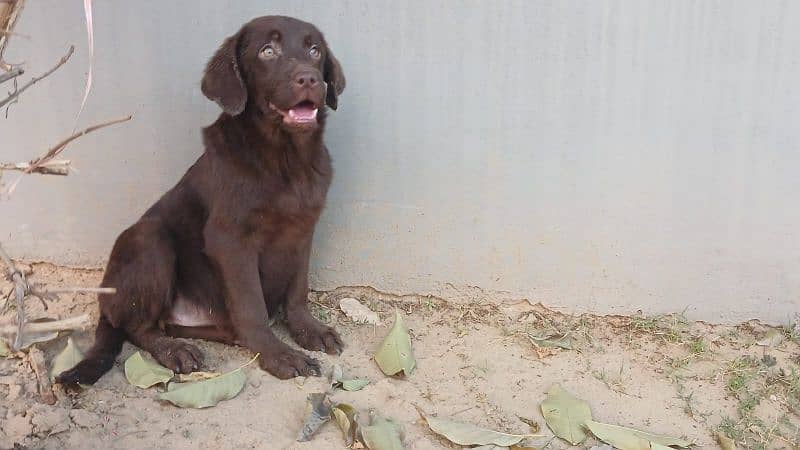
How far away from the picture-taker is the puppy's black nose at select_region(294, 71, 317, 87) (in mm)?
2734

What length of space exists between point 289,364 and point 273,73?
1.05 meters

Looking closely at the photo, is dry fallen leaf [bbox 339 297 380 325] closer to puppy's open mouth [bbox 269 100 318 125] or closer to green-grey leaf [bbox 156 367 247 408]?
green-grey leaf [bbox 156 367 247 408]

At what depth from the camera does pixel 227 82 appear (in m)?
2.88

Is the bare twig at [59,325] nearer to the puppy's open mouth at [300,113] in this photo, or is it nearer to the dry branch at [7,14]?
the dry branch at [7,14]

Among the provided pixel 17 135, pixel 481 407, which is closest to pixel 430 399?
pixel 481 407

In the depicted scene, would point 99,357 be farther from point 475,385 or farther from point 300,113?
point 475,385

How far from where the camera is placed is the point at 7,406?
2625mm

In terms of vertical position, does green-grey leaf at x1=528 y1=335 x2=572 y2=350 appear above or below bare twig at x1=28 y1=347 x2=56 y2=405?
below

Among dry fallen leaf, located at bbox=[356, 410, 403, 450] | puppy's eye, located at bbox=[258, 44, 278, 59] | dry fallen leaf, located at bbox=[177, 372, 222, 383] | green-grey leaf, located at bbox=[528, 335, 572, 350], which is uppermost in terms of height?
puppy's eye, located at bbox=[258, 44, 278, 59]

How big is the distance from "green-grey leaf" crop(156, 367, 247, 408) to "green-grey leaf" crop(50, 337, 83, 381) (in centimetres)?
41

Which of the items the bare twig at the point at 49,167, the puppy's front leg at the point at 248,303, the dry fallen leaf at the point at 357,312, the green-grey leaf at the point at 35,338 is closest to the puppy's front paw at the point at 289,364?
the puppy's front leg at the point at 248,303

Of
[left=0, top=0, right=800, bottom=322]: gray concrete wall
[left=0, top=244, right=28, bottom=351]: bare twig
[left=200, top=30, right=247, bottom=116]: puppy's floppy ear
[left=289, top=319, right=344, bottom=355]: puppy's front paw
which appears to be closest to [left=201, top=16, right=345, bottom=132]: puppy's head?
[left=200, top=30, right=247, bottom=116]: puppy's floppy ear

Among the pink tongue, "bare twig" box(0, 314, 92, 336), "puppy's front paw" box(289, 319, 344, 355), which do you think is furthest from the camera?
"puppy's front paw" box(289, 319, 344, 355)

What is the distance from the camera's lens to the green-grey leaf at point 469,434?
2.57 m
